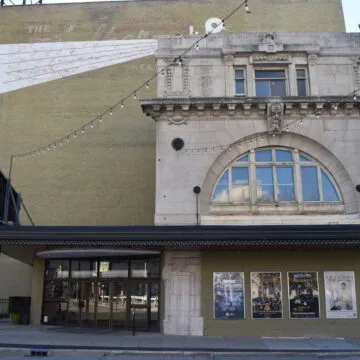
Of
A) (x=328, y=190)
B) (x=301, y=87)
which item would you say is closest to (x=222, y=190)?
(x=328, y=190)

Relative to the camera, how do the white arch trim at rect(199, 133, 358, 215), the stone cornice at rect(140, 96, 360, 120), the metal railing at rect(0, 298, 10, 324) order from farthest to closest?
the metal railing at rect(0, 298, 10, 324) < the stone cornice at rect(140, 96, 360, 120) < the white arch trim at rect(199, 133, 358, 215)

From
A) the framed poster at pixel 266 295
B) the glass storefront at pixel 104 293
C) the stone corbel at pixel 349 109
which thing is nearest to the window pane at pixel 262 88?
the stone corbel at pixel 349 109

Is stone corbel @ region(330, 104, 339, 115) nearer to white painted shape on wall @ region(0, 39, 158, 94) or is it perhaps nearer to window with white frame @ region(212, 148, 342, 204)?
window with white frame @ region(212, 148, 342, 204)

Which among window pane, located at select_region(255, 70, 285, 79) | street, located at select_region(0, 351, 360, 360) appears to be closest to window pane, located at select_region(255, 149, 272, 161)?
window pane, located at select_region(255, 70, 285, 79)

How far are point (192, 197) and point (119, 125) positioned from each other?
11.4 meters

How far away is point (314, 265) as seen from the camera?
19906 mm

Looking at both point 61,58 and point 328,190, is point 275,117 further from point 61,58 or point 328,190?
point 61,58

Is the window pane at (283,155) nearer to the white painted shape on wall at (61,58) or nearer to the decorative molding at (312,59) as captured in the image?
the decorative molding at (312,59)

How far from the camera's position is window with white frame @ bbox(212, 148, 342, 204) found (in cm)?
2080

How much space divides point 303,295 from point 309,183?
15.7 ft

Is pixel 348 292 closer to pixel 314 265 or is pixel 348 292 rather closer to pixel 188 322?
pixel 314 265

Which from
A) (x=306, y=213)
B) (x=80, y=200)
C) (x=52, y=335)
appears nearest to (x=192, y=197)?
(x=306, y=213)

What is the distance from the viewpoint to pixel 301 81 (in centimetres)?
2236

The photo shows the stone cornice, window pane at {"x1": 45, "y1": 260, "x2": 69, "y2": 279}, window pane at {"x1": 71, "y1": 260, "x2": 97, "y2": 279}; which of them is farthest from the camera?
window pane at {"x1": 45, "y1": 260, "x2": 69, "y2": 279}
